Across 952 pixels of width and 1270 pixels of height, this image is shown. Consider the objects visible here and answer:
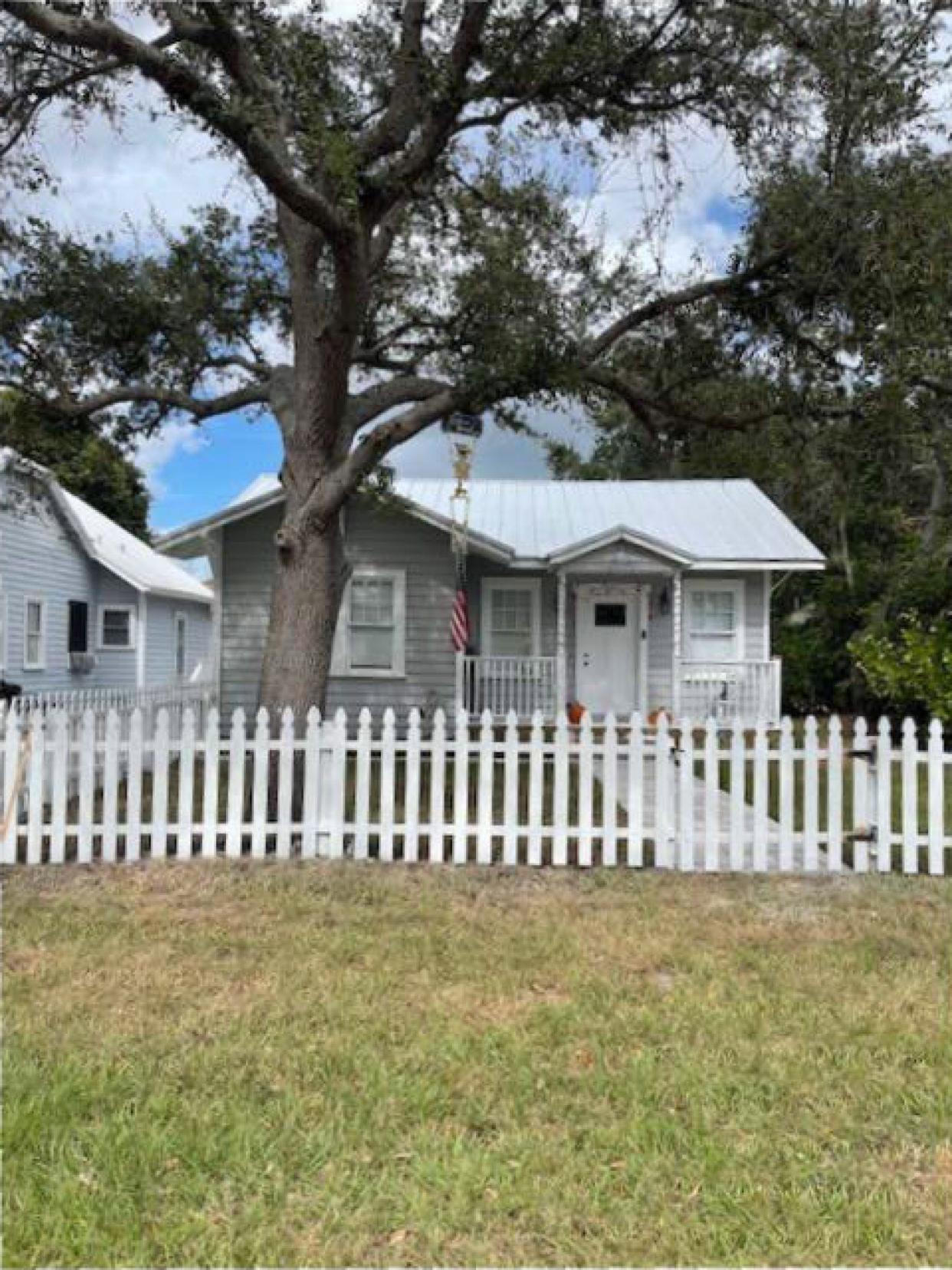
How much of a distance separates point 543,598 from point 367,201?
9435mm

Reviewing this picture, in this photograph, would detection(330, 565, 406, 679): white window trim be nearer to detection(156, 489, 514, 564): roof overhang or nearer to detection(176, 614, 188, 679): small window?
detection(156, 489, 514, 564): roof overhang

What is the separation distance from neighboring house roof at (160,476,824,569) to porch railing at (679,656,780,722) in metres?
1.79

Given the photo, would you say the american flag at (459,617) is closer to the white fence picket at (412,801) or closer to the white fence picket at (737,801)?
the white fence picket at (412,801)

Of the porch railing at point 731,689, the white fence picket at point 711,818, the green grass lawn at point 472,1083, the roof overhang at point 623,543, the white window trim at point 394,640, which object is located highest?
the roof overhang at point 623,543

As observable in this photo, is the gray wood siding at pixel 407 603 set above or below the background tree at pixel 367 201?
below

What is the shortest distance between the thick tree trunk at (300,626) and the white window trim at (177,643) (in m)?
19.9

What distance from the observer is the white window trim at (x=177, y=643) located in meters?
26.7

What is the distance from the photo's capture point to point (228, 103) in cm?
621

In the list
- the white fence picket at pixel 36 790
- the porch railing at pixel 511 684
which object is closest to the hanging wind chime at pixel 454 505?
the porch railing at pixel 511 684

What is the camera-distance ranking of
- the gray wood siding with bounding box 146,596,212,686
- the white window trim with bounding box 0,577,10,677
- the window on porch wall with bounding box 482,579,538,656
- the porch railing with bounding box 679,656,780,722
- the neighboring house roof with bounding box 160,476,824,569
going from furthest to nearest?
the gray wood siding with bounding box 146,596,212,686 → the white window trim with bounding box 0,577,10,677 → the window on porch wall with bounding box 482,579,538,656 → the porch railing with bounding box 679,656,780,722 → the neighboring house roof with bounding box 160,476,824,569

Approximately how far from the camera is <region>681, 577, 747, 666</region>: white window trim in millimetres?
16547

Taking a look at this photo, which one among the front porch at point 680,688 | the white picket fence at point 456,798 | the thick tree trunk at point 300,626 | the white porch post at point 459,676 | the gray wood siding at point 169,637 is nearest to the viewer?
the white picket fence at point 456,798

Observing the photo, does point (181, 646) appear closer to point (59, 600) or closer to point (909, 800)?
point (59, 600)

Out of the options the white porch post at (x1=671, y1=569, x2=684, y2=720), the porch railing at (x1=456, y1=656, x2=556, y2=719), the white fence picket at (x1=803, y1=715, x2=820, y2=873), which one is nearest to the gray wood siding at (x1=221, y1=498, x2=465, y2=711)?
the porch railing at (x1=456, y1=656, x2=556, y2=719)
